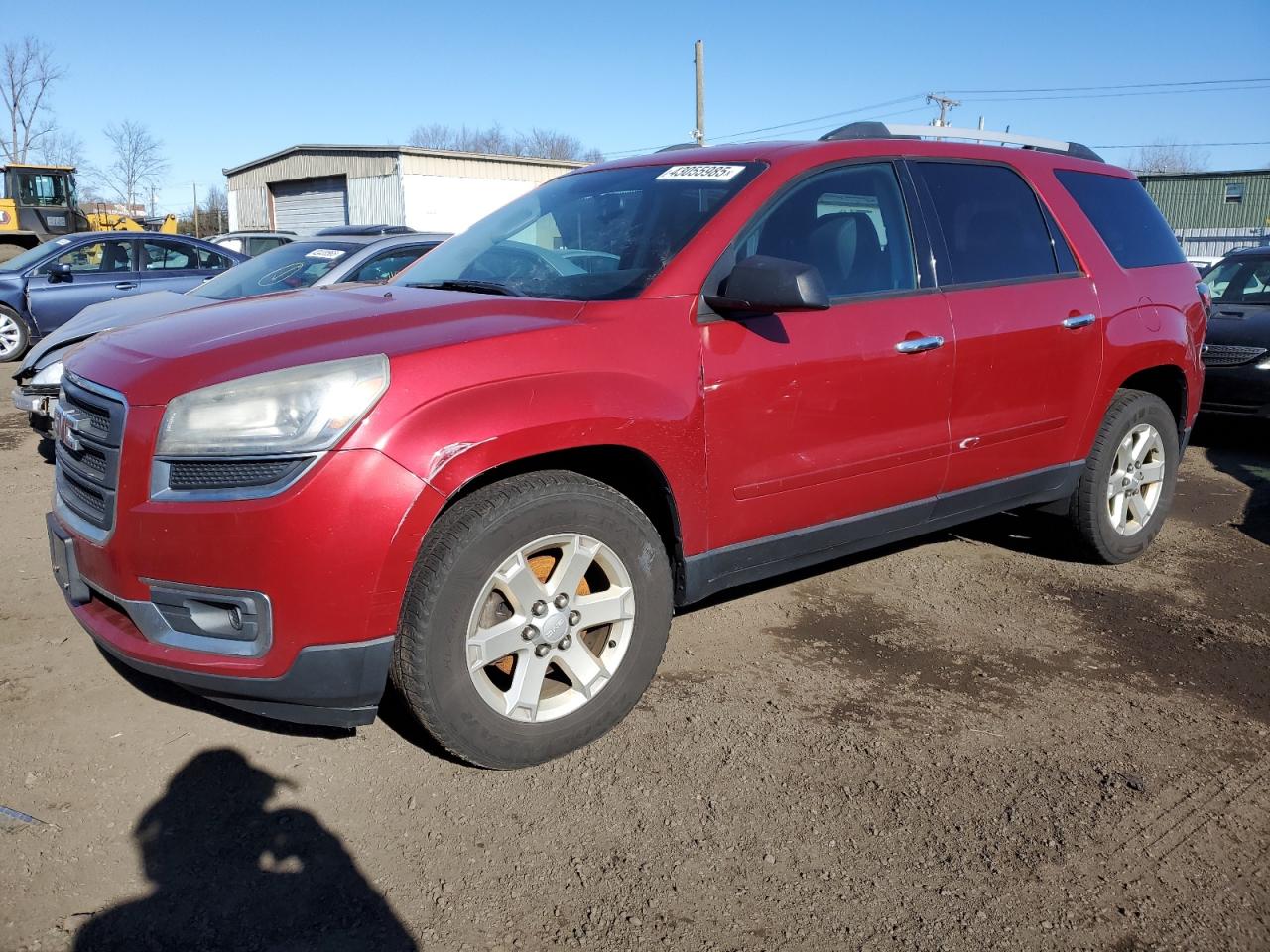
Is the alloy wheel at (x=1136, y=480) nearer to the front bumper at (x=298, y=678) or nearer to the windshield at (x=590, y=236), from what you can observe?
the windshield at (x=590, y=236)

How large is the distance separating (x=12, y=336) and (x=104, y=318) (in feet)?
20.5

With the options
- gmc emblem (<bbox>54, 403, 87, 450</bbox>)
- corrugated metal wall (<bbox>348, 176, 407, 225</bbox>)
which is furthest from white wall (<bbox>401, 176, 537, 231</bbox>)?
gmc emblem (<bbox>54, 403, 87, 450</bbox>)

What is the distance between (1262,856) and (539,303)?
99.0 inches

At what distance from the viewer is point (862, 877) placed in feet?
8.30

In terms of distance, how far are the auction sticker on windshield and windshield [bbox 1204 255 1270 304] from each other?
660cm

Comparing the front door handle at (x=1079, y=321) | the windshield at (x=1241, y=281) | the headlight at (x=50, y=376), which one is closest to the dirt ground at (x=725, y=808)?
the front door handle at (x=1079, y=321)

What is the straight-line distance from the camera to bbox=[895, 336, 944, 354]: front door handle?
12.0 ft

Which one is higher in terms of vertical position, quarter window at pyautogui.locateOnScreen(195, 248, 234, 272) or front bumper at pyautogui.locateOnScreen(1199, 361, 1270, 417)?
quarter window at pyautogui.locateOnScreen(195, 248, 234, 272)

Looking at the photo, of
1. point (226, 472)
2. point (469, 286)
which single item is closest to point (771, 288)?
point (469, 286)

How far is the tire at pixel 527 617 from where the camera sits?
8.92 feet

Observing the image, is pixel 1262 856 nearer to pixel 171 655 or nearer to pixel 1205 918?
pixel 1205 918

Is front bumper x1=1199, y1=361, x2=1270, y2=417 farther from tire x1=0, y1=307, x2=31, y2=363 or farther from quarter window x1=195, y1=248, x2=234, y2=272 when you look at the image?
tire x1=0, y1=307, x2=31, y2=363

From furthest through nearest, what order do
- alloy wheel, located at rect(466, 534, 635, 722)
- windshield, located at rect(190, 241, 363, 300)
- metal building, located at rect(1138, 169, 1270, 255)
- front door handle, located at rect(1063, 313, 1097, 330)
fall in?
1. metal building, located at rect(1138, 169, 1270, 255)
2. windshield, located at rect(190, 241, 363, 300)
3. front door handle, located at rect(1063, 313, 1097, 330)
4. alloy wheel, located at rect(466, 534, 635, 722)

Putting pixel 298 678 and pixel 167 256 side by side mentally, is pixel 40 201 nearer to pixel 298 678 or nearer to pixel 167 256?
pixel 167 256
